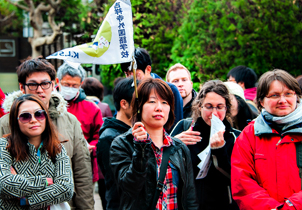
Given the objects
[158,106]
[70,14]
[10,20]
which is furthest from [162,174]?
[10,20]

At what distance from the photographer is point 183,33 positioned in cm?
743

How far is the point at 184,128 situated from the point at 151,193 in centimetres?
121

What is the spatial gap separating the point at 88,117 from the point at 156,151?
221cm

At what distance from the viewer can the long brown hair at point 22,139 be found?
2834mm

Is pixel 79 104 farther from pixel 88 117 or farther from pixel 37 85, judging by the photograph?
pixel 37 85

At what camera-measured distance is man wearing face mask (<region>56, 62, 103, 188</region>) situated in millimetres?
4598

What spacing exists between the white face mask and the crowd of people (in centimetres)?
98

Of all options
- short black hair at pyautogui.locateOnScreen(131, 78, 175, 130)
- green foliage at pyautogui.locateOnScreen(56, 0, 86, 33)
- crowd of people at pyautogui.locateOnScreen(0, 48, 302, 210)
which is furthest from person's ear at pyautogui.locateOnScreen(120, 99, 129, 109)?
green foliage at pyautogui.locateOnScreen(56, 0, 86, 33)

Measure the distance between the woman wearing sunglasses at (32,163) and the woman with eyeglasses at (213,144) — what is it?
45.6 inches

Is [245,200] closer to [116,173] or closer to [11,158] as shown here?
[116,173]

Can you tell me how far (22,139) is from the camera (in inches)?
115

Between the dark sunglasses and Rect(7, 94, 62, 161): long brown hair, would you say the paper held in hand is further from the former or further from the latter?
the dark sunglasses

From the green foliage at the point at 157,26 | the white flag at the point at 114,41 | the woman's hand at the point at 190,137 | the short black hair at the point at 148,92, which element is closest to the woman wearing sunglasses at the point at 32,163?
the white flag at the point at 114,41

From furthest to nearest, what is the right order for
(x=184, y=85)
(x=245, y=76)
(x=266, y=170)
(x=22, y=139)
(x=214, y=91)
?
(x=245, y=76) < (x=184, y=85) < (x=214, y=91) < (x=22, y=139) < (x=266, y=170)
